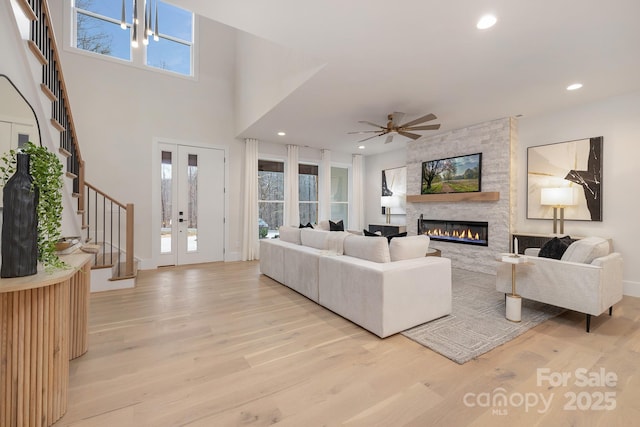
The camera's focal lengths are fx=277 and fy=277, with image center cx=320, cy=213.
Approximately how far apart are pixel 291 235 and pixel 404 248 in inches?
80.6

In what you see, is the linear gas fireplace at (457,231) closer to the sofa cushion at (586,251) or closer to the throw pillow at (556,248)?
the throw pillow at (556,248)

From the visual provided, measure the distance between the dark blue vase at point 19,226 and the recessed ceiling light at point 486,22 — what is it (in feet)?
11.1

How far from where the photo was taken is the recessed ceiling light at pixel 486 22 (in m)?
2.36

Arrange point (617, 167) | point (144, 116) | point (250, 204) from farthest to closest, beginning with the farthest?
point (250, 204), point (144, 116), point (617, 167)

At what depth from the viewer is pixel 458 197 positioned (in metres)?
5.42

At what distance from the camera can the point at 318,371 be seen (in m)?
2.03

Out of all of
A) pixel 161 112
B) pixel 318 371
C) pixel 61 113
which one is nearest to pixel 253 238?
pixel 161 112

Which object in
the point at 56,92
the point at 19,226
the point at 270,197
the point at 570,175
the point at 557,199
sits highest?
the point at 56,92

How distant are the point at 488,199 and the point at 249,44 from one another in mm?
5501

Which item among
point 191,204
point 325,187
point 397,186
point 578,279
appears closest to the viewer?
point 578,279

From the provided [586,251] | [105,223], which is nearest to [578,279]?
[586,251]

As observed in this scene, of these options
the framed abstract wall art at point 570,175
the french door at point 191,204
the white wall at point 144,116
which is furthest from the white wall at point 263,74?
the framed abstract wall art at point 570,175

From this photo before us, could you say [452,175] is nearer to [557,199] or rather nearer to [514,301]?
[557,199]

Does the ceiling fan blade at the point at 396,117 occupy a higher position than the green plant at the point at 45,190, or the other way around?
the ceiling fan blade at the point at 396,117
